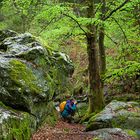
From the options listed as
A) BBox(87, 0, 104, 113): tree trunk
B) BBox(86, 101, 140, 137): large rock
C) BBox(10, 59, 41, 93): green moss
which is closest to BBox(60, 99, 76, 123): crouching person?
BBox(87, 0, 104, 113): tree trunk

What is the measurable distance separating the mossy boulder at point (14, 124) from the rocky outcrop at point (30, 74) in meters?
0.31

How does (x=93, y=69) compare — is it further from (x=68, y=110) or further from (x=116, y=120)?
(x=116, y=120)

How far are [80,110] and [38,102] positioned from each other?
875 centimetres

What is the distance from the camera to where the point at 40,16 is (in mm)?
12688

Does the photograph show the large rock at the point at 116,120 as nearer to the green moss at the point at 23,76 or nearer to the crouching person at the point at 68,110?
the crouching person at the point at 68,110

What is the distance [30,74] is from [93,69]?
593 centimetres

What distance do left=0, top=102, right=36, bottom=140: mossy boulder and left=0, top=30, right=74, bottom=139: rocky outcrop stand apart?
31 cm

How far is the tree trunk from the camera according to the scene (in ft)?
45.8

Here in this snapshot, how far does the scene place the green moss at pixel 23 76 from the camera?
8.34 meters

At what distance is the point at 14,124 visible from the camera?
725 centimetres

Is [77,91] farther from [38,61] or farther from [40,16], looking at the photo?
[38,61]

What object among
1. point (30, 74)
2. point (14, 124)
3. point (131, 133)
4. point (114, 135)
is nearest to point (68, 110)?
point (131, 133)

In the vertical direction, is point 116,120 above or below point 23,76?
below

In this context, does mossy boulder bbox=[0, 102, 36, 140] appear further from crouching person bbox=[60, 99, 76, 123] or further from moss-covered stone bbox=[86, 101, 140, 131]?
crouching person bbox=[60, 99, 76, 123]
